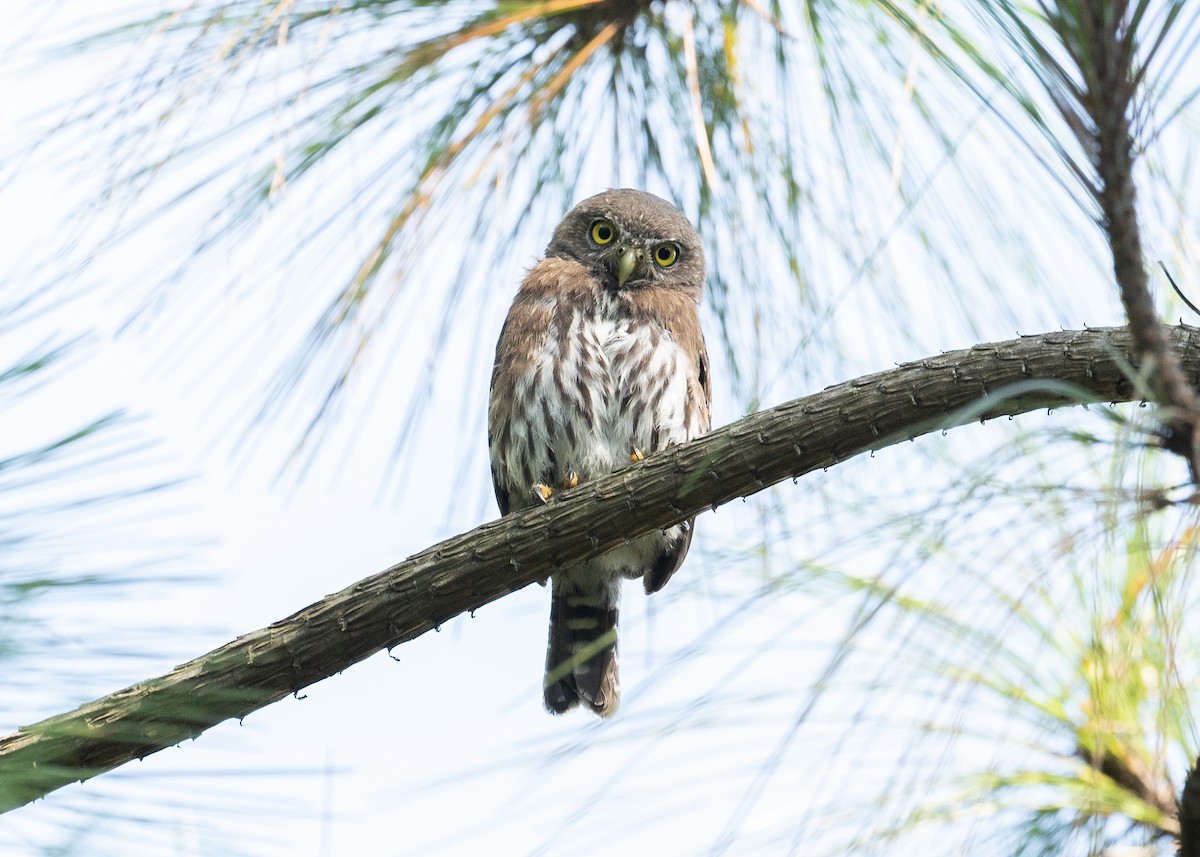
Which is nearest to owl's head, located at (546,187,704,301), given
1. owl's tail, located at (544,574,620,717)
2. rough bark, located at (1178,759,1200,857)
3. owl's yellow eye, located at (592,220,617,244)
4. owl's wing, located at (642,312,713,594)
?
owl's yellow eye, located at (592,220,617,244)

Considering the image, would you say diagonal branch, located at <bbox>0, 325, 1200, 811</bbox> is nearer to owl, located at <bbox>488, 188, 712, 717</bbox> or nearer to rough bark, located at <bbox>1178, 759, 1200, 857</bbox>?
rough bark, located at <bbox>1178, 759, 1200, 857</bbox>

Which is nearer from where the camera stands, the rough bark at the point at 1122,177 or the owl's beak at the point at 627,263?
the rough bark at the point at 1122,177

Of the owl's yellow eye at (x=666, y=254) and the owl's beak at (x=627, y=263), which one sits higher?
the owl's yellow eye at (x=666, y=254)

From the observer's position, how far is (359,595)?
3150 mm

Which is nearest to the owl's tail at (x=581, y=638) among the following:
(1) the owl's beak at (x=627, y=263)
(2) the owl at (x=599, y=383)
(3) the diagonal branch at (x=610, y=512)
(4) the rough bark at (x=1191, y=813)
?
(2) the owl at (x=599, y=383)

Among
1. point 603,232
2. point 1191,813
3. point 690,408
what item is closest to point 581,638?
point 690,408

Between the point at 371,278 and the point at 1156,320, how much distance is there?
2002 millimetres

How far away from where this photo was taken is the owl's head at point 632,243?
201 inches

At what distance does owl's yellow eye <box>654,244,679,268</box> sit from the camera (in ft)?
17.1

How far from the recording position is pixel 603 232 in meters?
5.25

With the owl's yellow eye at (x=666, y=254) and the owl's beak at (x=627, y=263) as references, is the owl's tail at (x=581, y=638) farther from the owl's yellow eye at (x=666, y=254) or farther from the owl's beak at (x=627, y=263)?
the owl's yellow eye at (x=666, y=254)

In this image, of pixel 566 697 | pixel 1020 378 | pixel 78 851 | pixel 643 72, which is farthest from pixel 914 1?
pixel 566 697

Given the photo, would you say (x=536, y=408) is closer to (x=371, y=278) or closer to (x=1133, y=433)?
(x=371, y=278)

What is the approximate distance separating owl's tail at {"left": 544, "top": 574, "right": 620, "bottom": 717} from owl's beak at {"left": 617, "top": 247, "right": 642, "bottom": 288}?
119 cm
